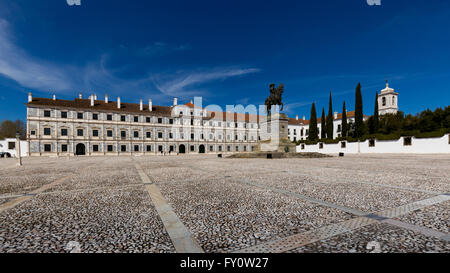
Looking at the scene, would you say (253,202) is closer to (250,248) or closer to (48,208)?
(250,248)

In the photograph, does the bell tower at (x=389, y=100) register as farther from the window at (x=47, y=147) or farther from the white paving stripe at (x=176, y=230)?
the window at (x=47, y=147)

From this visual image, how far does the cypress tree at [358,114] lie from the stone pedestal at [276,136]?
1928 cm

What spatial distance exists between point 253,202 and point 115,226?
250cm

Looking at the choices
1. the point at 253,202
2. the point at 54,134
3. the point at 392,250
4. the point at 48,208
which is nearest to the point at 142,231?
the point at 253,202

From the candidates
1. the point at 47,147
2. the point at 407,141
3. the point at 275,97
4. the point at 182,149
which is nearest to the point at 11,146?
the point at 47,147

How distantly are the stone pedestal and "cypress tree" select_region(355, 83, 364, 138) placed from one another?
19.3 m

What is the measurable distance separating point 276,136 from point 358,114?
23.6 meters

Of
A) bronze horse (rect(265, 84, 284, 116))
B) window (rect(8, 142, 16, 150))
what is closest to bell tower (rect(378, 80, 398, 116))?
bronze horse (rect(265, 84, 284, 116))

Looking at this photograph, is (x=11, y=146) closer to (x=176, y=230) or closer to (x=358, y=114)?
(x=176, y=230)

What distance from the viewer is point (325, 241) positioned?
2287mm

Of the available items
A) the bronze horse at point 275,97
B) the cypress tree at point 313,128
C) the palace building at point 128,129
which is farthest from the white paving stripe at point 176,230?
the cypress tree at point 313,128

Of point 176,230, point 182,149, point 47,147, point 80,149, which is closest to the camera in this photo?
point 176,230

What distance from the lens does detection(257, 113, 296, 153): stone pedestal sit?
22531 mm

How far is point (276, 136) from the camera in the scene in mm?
22828
